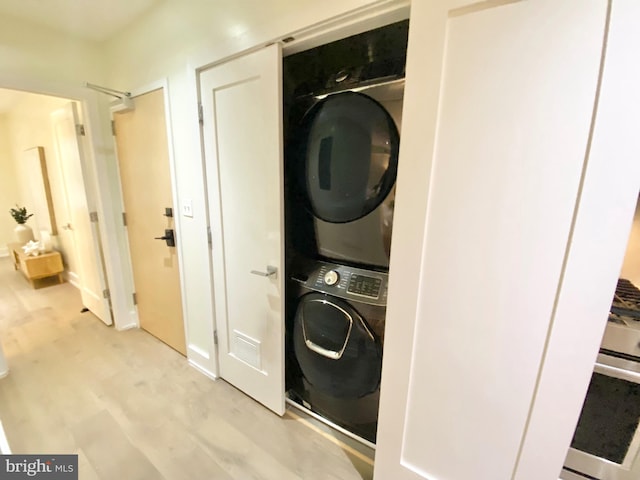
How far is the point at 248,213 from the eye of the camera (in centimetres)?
143

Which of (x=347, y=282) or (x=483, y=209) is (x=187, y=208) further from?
(x=483, y=209)

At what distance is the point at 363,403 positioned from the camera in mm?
1298

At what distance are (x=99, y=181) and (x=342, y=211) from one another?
2.20m

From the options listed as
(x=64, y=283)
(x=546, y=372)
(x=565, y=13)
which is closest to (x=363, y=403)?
(x=546, y=372)

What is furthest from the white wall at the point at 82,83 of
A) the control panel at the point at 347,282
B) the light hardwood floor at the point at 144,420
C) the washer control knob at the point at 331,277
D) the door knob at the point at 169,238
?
the washer control knob at the point at 331,277

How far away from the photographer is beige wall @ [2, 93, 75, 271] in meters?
2.94

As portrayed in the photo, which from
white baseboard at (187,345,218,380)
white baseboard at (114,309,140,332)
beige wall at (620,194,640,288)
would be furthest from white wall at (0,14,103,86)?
beige wall at (620,194,640,288)

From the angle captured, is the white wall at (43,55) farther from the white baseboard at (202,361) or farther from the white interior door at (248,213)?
the white baseboard at (202,361)

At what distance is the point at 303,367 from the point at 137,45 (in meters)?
2.41

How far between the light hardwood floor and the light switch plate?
3.86 feet

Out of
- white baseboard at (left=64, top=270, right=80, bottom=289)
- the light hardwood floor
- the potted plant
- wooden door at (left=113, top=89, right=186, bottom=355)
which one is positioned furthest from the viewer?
the potted plant

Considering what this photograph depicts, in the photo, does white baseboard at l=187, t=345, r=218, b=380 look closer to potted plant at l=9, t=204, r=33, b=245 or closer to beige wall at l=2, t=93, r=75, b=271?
beige wall at l=2, t=93, r=75, b=271

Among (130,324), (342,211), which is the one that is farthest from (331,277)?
(130,324)

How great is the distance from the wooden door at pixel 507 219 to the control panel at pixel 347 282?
0.59 ft
